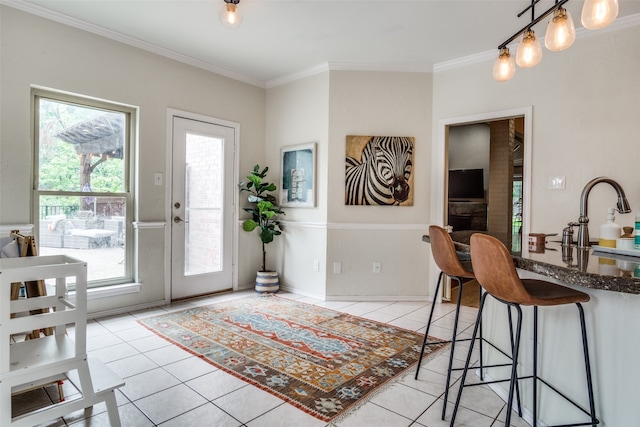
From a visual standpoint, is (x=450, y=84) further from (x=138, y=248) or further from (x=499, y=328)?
(x=138, y=248)

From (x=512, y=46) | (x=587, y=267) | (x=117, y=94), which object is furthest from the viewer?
(x=512, y=46)

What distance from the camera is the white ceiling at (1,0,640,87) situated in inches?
115

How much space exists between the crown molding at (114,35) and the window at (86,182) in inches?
23.6

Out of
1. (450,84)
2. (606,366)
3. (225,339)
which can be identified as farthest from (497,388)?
(450,84)

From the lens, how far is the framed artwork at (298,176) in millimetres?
4312

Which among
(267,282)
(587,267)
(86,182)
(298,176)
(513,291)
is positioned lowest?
(267,282)

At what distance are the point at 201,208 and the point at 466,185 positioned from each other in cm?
432

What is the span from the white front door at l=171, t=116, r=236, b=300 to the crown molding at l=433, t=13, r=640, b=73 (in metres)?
2.52

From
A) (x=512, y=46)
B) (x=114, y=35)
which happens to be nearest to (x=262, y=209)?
(x=114, y=35)

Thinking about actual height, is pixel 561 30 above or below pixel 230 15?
below

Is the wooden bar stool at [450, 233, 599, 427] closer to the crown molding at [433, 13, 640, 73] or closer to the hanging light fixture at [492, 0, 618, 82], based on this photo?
the hanging light fixture at [492, 0, 618, 82]

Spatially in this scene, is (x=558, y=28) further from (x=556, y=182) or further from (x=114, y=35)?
(x=114, y=35)

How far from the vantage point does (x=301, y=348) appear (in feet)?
9.09

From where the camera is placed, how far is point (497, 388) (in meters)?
2.18
